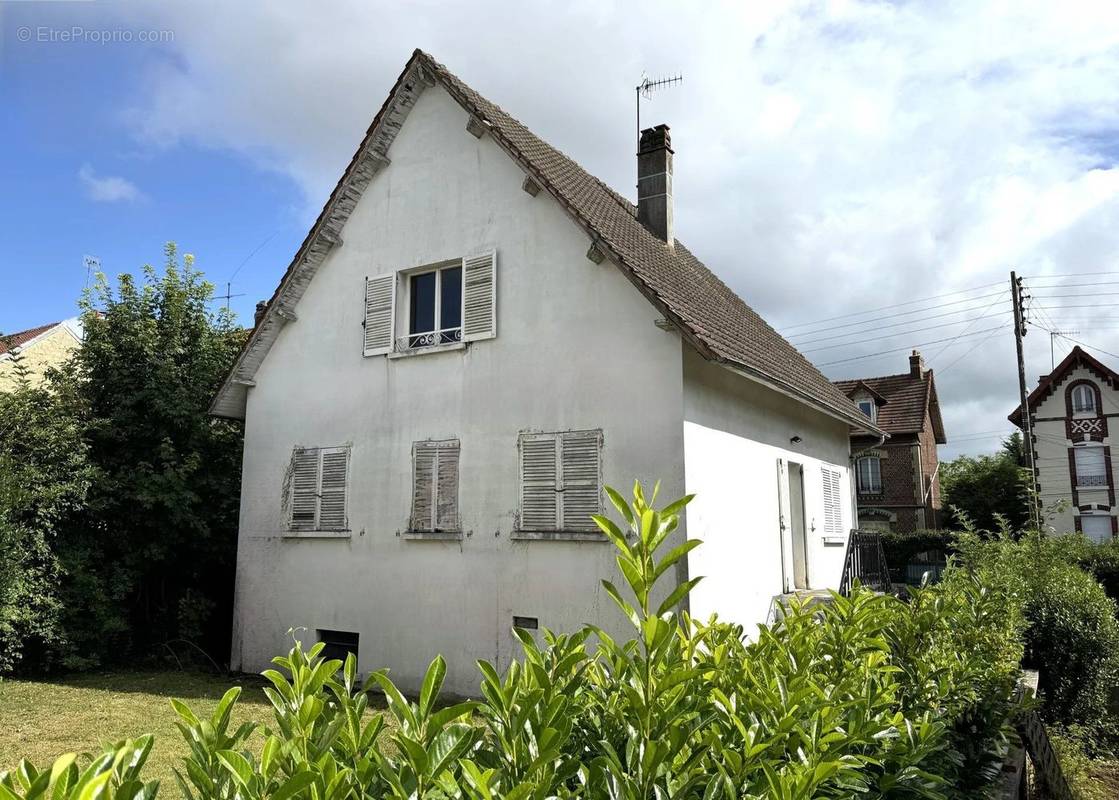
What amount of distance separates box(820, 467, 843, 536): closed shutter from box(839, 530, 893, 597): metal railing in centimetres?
33

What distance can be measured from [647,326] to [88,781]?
8.69m

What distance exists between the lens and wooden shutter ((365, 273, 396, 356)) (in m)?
11.8

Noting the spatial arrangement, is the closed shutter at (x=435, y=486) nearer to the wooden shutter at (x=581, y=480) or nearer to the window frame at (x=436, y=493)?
the window frame at (x=436, y=493)

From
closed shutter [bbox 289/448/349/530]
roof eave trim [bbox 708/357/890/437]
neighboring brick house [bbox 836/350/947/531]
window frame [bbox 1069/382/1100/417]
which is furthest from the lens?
window frame [bbox 1069/382/1100/417]

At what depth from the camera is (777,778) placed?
185 cm

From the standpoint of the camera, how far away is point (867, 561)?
50.6 ft

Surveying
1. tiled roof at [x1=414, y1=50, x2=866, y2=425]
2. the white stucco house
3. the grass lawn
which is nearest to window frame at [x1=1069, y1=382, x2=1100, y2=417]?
tiled roof at [x1=414, y1=50, x2=866, y2=425]

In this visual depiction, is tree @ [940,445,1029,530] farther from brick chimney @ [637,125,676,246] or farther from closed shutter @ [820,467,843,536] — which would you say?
brick chimney @ [637,125,676,246]

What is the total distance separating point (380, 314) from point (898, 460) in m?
32.2

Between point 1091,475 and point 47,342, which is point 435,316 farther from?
point 1091,475

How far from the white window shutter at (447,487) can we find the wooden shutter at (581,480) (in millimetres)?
1722

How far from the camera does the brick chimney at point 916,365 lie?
39.3 m

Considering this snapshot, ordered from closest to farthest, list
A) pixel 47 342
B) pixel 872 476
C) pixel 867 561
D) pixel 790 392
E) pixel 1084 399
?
pixel 790 392 < pixel 867 561 < pixel 47 342 < pixel 872 476 < pixel 1084 399

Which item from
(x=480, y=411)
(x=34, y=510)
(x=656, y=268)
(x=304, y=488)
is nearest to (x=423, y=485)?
(x=480, y=411)
